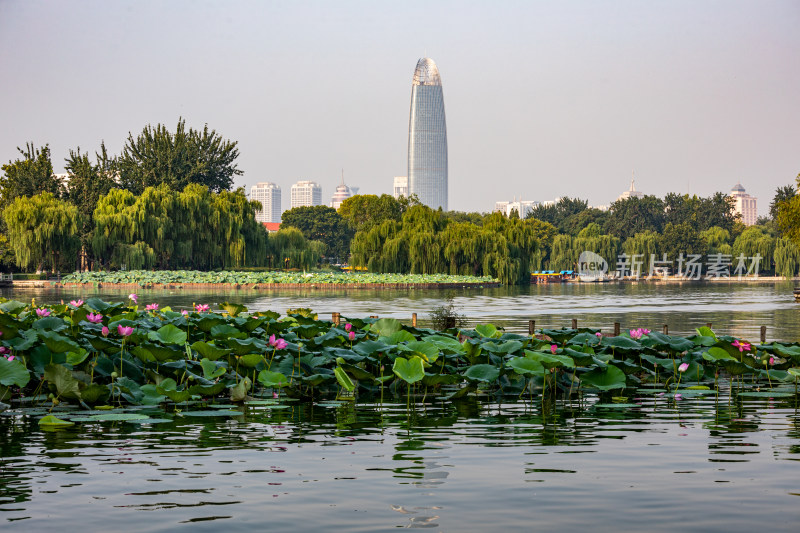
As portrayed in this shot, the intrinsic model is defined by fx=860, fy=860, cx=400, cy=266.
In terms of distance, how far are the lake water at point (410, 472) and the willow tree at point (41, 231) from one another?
41644 mm

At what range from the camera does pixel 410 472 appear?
587 centimetres

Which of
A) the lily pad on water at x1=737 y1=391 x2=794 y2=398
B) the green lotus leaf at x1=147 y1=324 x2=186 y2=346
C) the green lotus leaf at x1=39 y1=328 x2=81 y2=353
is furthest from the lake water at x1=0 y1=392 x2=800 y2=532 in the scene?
the green lotus leaf at x1=147 y1=324 x2=186 y2=346

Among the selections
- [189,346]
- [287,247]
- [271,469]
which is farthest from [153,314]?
[287,247]

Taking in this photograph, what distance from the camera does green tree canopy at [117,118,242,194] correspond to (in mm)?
66000

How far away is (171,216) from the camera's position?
52656 millimetres

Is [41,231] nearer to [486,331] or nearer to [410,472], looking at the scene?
[486,331]

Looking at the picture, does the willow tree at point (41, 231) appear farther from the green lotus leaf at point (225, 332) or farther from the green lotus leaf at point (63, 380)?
the green lotus leaf at point (63, 380)

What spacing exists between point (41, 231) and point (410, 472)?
4487 centimetres

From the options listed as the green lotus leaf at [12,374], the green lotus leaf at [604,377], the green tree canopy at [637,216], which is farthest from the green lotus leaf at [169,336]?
the green tree canopy at [637,216]

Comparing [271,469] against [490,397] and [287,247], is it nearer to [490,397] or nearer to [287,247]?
[490,397]

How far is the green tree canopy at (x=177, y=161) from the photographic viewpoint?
66000mm

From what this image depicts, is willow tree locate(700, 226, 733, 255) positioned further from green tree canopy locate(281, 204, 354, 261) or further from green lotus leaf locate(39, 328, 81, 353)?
green lotus leaf locate(39, 328, 81, 353)

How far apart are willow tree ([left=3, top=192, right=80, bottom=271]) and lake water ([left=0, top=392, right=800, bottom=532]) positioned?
41.6 metres

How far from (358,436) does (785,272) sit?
249 feet
